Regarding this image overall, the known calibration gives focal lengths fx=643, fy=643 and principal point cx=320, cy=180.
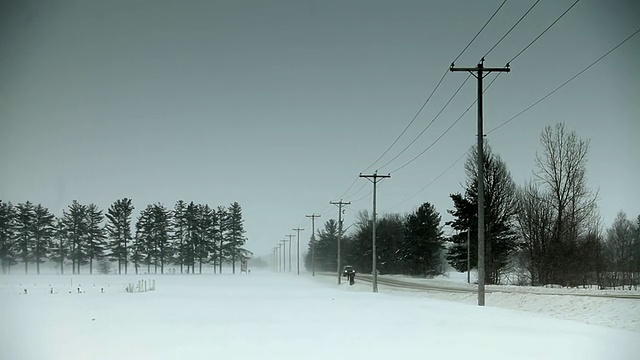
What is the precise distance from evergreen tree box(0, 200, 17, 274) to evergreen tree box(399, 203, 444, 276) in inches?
2413

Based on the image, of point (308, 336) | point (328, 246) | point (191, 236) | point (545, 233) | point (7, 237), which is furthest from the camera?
point (328, 246)

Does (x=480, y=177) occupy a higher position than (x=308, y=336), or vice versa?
(x=480, y=177)

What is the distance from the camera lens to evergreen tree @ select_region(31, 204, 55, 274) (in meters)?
112

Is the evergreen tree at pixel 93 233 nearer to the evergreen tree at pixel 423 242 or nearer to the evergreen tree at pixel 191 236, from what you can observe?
the evergreen tree at pixel 191 236

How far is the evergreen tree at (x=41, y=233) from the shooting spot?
11200cm

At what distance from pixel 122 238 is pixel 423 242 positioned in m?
59.5

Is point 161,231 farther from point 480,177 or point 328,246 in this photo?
point 480,177

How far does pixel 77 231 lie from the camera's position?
117 metres

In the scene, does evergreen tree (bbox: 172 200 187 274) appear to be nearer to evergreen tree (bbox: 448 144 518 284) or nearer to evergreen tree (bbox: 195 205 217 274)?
evergreen tree (bbox: 195 205 217 274)

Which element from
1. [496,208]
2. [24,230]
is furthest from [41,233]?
[496,208]

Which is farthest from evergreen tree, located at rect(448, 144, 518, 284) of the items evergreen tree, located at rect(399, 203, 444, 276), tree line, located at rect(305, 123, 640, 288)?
evergreen tree, located at rect(399, 203, 444, 276)

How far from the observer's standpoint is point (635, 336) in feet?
57.3

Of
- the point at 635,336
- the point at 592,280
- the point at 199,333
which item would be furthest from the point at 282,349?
the point at 592,280

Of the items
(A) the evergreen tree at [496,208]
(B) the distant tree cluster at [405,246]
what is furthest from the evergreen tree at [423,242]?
(A) the evergreen tree at [496,208]
